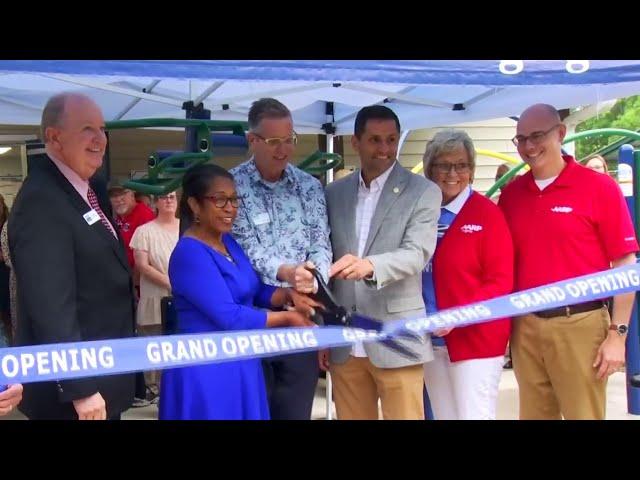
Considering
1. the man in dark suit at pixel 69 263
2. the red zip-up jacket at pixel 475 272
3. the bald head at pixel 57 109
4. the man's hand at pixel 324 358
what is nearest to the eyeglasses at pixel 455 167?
the red zip-up jacket at pixel 475 272

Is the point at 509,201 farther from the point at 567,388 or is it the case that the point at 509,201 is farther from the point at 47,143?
the point at 47,143

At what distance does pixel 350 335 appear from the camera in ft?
9.92

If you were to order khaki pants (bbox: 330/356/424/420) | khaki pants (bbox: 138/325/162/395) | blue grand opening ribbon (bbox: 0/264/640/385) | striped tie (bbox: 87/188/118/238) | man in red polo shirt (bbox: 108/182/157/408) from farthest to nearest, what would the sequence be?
man in red polo shirt (bbox: 108/182/157/408) → khaki pants (bbox: 138/325/162/395) → khaki pants (bbox: 330/356/424/420) → striped tie (bbox: 87/188/118/238) → blue grand opening ribbon (bbox: 0/264/640/385)

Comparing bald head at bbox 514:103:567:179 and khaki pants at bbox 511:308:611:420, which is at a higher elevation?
bald head at bbox 514:103:567:179

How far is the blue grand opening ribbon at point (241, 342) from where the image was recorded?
8.40 ft

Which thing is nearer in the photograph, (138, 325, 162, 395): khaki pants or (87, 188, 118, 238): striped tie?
(87, 188, 118, 238): striped tie

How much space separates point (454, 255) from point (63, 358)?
73.6 inches

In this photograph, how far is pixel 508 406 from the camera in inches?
244

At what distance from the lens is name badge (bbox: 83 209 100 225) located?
283 cm

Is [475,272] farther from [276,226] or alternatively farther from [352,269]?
[276,226]

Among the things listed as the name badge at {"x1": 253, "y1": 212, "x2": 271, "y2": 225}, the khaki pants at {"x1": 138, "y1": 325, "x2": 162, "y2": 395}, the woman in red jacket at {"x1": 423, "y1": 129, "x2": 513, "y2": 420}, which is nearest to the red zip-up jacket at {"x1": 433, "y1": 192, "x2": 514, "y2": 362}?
the woman in red jacket at {"x1": 423, "y1": 129, "x2": 513, "y2": 420}

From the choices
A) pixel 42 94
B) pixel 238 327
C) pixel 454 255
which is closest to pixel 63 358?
pixel 238 327

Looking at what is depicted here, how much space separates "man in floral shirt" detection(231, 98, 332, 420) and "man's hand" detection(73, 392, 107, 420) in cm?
80

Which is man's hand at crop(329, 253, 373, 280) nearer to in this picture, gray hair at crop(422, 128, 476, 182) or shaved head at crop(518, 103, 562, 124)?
gray hair at crop(422, 128, 476, 182)
